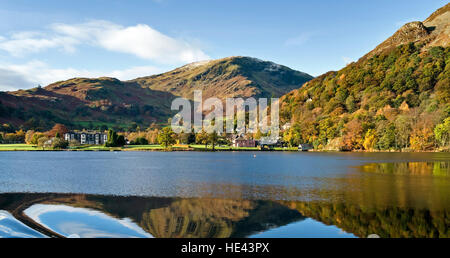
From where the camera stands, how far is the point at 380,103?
15900cm

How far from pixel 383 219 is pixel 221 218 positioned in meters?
9.55

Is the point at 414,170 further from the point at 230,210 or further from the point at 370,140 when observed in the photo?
the point at 370,140

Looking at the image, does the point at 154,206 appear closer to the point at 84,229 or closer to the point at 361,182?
the point at 84,229

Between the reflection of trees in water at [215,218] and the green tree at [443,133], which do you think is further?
the green tree at [443,133]

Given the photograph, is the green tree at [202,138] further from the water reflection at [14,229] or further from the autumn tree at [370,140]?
the water reflection at [14,229]

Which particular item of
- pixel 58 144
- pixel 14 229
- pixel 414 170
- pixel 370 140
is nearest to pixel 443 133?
pixel 370 140

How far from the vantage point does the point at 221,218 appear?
822 inches

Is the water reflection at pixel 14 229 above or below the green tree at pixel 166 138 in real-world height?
below

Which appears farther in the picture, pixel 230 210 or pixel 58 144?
pixel 58 144

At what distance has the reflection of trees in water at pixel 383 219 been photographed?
57.7 feet

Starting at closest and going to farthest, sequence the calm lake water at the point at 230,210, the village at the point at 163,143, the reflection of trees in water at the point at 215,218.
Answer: the reflection of trees in water at the point at 215,218 < the calm lake water at the point at 230,210 < the village at the point at 163,143

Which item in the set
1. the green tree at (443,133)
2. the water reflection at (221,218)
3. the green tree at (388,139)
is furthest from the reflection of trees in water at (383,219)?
the green tree at (388,139)
